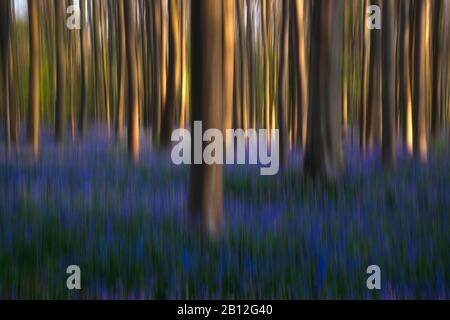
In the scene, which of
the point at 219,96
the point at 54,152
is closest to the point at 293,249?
the point at 219,96

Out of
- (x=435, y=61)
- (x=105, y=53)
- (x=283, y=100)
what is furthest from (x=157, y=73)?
(x=105, y=53)

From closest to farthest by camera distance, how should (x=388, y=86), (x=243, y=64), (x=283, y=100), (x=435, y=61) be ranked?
(x=388, y=86) < (x=283, y=100) < (x=435, y=61) < (x=243, y=64)

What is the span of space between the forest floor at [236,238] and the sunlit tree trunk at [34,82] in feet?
15.0

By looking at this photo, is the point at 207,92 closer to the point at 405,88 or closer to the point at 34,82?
the point at 34,82

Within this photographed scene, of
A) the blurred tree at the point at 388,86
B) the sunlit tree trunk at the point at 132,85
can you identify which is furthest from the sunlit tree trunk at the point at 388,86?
the sunlit tree trunk at the point at 132,85

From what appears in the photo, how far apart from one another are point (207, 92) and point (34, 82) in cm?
1001

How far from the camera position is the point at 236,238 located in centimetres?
759

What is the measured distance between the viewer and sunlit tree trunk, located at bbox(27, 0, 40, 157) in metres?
16.3

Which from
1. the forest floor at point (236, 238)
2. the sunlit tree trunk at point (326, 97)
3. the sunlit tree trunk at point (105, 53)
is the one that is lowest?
the forest floor at point (236, 238)

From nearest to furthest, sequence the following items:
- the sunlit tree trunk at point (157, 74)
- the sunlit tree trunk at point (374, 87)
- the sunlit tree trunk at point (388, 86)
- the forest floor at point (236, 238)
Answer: the forest floor at point (236, 238) < the sunlit tree trunk at point (388, 86) < the sunlit tree trunk at point (374, 87) < the sunlit tree trunk at point (157, 74)

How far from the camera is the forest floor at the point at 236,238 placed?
648cm

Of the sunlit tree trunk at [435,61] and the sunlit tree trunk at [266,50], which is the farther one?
the sunlit tree trunk at [266,50]

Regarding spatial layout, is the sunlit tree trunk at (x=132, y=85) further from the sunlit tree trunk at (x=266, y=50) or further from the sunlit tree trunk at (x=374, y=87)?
the sunlit tree trunk at (x=266, y=50)

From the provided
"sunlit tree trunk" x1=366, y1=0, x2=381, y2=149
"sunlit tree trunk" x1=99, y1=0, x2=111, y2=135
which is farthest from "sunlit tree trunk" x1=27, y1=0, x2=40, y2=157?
"sunlit tree trunk" x1=99, y1=0, x2=111, y2=135
